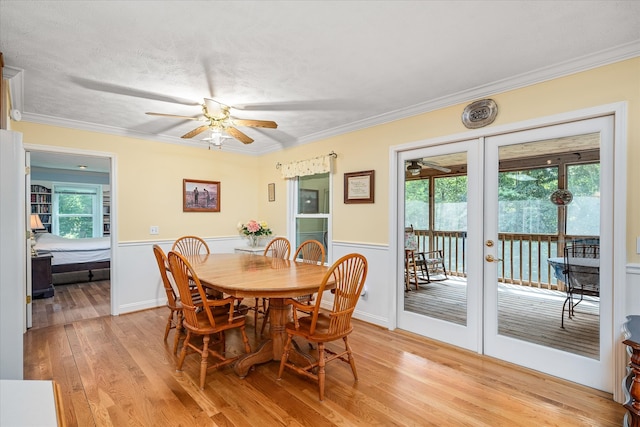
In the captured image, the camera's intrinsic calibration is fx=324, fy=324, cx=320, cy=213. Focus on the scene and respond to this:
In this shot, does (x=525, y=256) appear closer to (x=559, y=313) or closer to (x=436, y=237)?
(x=559, y=313)

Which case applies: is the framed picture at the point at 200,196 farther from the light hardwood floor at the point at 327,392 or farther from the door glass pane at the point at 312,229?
the light hardwood floor at the point at 327,392

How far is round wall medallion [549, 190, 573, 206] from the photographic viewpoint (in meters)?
2.47

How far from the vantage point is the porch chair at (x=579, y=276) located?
236 centimetres

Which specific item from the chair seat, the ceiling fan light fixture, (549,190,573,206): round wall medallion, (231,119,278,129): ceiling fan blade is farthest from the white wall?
(549,190,573,206): round wall medallion

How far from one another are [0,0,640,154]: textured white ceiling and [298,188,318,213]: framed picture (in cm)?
154

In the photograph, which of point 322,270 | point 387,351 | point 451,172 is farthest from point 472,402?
point 451,172

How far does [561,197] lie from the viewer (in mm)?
2514

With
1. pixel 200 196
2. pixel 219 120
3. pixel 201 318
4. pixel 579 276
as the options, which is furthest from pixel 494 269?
pixel 200 196

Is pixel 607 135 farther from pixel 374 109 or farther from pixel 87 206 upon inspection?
pixel 87 206

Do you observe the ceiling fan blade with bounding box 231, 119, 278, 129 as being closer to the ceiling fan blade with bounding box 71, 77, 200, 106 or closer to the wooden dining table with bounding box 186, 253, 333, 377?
the ceiling fan blade with bounding box 71, 77, 200, 106

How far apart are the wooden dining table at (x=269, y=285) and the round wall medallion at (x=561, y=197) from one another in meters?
1.88

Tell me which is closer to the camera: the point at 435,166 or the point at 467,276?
the point at 467,276

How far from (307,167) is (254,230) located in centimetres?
128

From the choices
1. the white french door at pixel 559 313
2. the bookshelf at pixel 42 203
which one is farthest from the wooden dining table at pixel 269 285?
the bookshelf at pixel 42 203
